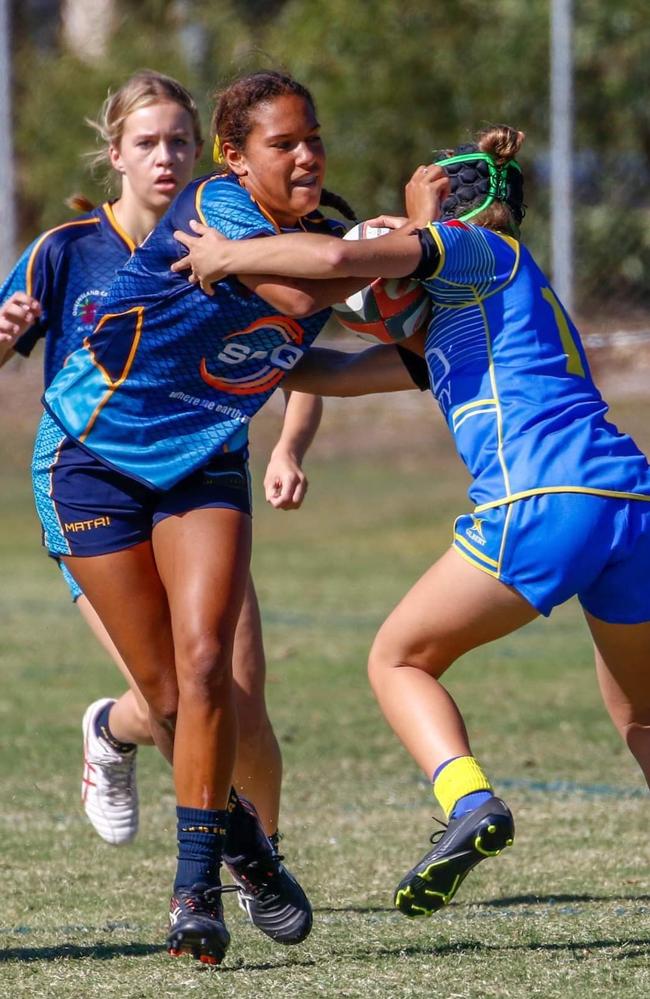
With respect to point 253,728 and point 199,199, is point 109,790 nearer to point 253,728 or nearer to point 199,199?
point 253,728

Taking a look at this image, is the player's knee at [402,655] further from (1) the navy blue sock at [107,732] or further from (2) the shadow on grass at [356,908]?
(1) the navy blue sock at [107,732]

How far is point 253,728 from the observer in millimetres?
4609

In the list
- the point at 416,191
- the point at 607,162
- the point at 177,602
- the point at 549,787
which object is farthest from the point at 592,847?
the point at 607,162

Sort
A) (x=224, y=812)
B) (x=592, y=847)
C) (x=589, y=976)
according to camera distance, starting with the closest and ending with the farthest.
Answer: (x=589, y=976) → (x=224, y=812) → (x=592, y=847)

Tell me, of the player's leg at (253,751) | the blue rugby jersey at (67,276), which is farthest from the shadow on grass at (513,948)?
the blue rugby jersey at (67,276)

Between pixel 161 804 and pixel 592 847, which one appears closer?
pixel 592 847

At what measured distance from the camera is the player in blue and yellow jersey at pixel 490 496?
3543 mm

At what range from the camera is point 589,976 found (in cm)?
360

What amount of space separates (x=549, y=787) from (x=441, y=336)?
293 centimetres

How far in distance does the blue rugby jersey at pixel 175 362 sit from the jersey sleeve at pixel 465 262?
0.36 metres

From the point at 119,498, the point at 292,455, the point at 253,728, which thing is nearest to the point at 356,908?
the point at 253,728

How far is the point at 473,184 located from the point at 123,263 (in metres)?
1.19

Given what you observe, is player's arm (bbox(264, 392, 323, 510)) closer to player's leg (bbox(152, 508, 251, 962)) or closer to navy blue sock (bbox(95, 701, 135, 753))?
player's leg (bbox(152, 508, 251, 962))

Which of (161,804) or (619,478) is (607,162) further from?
(619,478)
